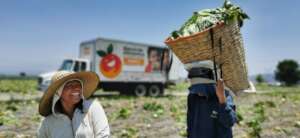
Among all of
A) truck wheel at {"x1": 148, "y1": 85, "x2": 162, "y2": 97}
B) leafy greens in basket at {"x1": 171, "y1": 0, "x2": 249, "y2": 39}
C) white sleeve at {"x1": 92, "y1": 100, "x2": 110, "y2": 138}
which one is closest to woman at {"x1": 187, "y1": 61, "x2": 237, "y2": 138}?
leafy greens in basket at {"x1": 171, "y1": 0, "x2": 249, "y2": 39}

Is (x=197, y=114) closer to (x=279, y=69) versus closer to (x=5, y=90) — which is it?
(x=5, y=90)

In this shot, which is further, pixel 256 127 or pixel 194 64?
pixel 256 127

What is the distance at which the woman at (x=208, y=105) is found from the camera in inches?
102

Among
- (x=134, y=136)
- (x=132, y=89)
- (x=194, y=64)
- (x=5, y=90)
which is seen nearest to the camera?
(x=194, y=64)

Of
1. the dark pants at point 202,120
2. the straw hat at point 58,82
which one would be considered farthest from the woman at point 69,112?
the dark pants at point 202,120

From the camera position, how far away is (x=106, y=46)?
19.0 metres

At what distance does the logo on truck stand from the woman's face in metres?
15.8

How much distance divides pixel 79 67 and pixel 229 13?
16575mm

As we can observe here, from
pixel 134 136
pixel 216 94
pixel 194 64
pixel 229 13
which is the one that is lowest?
pixel 134 136

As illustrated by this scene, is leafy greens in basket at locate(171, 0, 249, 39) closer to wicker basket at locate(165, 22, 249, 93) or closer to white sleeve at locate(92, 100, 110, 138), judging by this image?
wicker basket at locate(165, 22, 249, 93)

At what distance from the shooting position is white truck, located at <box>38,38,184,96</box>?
18656mm

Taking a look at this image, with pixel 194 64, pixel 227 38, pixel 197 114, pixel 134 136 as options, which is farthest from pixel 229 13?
pixel 134 136

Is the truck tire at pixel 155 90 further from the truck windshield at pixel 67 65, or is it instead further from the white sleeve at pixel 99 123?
the white sleeve at pixel 99 123

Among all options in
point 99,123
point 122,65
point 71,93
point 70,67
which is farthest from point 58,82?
point 122,65
